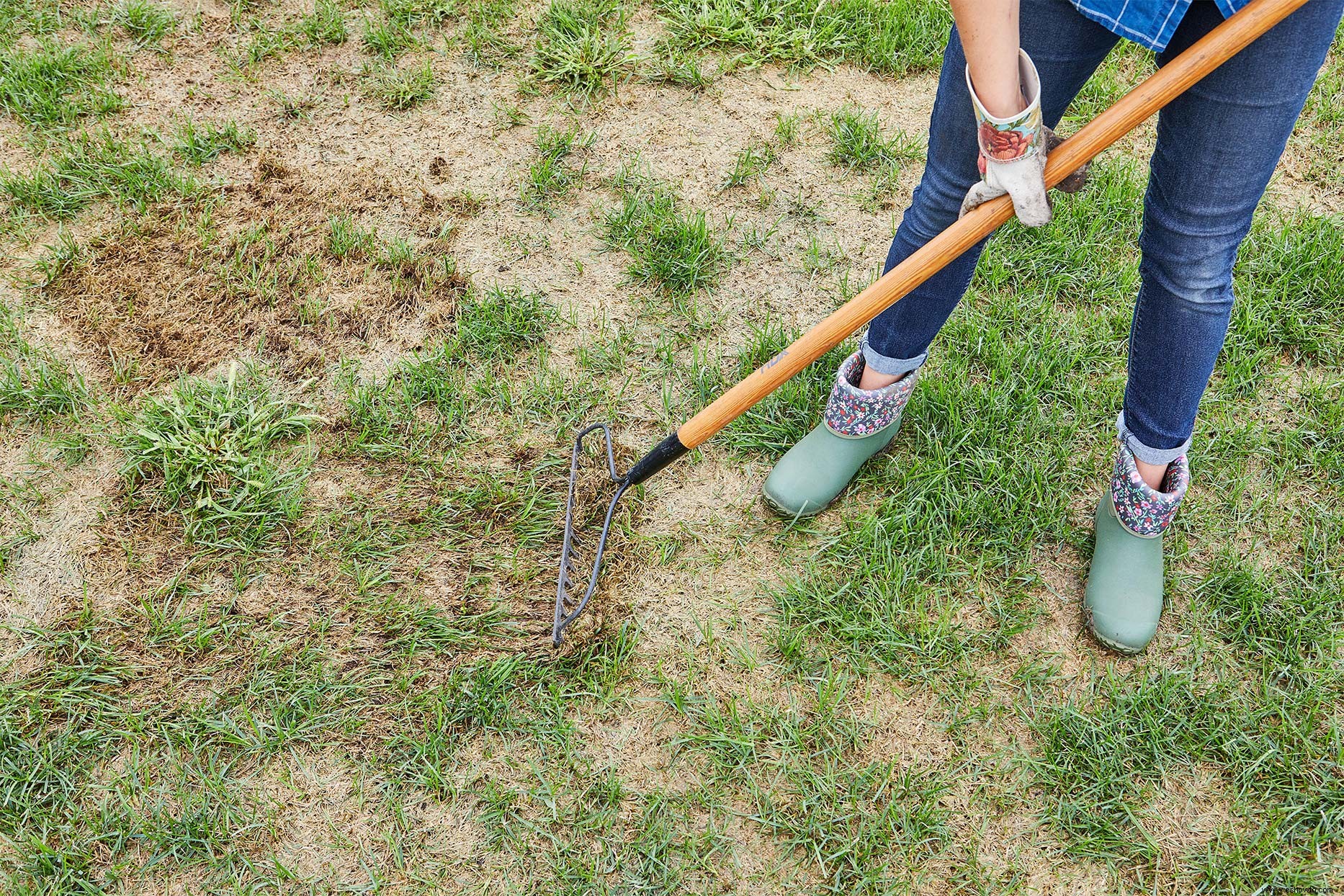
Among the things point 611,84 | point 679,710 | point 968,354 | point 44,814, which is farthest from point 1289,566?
point 44,814

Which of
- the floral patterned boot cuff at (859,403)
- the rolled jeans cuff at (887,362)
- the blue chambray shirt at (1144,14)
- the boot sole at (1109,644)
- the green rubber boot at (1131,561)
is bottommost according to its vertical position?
the boot sole at (1109,644)

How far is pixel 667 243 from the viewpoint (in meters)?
2.92

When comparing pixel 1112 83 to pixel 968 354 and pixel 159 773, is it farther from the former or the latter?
pixel 159 773

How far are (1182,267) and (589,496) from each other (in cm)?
144

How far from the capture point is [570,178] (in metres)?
3.12

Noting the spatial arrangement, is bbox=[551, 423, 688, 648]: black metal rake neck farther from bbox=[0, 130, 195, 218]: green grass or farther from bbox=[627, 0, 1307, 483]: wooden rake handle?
bbox=[0, 130, 195, 218]: green grass

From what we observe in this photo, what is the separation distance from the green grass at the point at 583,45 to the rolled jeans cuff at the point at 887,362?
169 cm

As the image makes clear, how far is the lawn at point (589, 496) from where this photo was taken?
2008mm

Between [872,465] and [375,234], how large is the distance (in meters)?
1.69

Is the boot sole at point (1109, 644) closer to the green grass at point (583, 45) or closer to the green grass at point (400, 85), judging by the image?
the green grass at point (583, 45)

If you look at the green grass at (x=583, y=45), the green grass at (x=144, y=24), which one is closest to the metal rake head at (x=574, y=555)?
the green grass at (x=583, y=45)

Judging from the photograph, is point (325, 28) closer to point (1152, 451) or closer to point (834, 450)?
point (834, 450)

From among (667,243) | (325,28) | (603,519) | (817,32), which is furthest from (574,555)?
(325,28)

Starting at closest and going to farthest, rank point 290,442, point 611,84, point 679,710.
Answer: point 679,710, point 290,442, point 611,84
